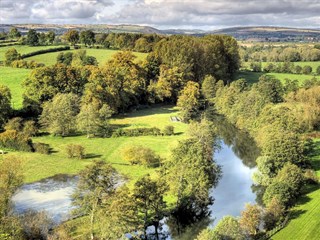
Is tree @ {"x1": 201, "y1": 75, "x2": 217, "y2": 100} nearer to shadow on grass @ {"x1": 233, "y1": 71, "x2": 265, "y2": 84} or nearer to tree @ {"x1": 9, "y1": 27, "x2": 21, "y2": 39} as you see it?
shadow on grass @ {"x1": 233, "y1": 71, "x2": 265, "y2": 84}

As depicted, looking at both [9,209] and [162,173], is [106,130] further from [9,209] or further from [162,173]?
[9,209]

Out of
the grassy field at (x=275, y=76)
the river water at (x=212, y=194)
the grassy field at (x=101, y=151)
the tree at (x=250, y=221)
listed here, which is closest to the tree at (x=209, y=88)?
the grassy field at (x=101, y=151)

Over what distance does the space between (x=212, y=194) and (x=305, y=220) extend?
11638 millimetres

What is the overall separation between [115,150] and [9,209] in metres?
25.2

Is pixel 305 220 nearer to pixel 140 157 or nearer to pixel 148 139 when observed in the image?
pixel 140 157

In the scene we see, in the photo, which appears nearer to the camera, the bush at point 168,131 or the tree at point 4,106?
the tree at point 4,106

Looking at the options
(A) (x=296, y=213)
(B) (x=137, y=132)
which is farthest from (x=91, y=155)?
(A) (x=296, y=213)

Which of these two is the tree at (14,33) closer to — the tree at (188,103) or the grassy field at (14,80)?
the grassy field at (14,80)

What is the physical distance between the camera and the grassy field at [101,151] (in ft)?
157

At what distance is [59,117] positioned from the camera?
62656 millimetres

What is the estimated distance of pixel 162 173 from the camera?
4253 centimetres

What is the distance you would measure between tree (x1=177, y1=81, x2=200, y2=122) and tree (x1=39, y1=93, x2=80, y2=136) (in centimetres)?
2333

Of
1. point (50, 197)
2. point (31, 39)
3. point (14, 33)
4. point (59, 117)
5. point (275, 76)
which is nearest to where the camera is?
point (50, 197)

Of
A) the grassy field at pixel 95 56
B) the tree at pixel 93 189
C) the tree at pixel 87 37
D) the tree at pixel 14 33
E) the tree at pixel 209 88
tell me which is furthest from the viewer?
the tree at pixel 87 37
